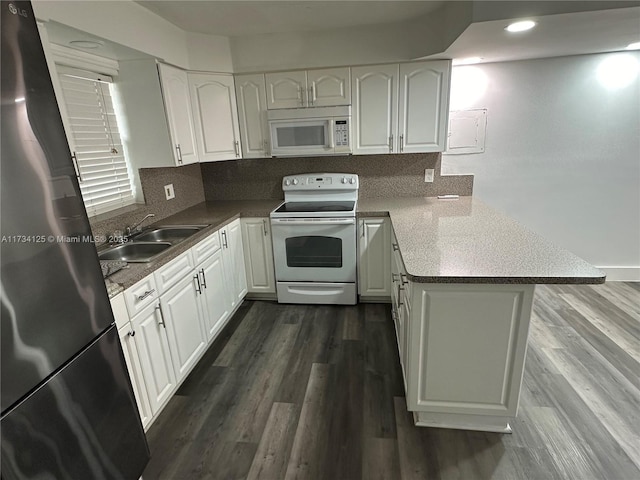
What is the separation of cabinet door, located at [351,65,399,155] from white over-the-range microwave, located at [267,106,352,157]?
11cm

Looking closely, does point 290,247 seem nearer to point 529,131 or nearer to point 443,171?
point 443,171

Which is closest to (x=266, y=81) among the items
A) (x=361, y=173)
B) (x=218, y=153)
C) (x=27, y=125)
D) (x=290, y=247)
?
(x=218, y=153)

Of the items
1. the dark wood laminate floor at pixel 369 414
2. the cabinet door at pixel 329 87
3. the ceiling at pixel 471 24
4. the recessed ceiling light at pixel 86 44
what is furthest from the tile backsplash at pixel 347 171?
the recessed ceiling light at pixel 86 44

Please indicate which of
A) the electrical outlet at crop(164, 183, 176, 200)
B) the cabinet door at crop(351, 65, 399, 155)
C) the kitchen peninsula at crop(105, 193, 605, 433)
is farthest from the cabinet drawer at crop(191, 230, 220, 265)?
the cabinet door at crop(351, 65, 399, 155)

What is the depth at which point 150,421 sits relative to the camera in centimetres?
177

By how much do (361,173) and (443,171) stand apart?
0.76m

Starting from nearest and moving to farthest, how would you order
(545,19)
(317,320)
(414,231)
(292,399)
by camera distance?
(545,19)
(292,399)
(414,231)
(317,320)

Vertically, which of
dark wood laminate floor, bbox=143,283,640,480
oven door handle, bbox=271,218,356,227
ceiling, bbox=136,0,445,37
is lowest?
dark wood laminate floor, bbox=143,283,640,480

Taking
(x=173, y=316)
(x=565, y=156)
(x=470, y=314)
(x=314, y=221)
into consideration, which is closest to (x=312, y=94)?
(x=314, y=221)

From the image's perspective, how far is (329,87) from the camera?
2.84 metres

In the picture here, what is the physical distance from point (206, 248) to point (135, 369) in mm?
939

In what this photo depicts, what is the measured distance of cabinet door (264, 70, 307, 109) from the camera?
2.85 meters

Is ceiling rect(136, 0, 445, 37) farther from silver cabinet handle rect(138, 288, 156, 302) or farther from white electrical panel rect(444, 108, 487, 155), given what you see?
silver cabinet handle rect(138, 288, 156, 302)

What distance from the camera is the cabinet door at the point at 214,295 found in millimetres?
2367
